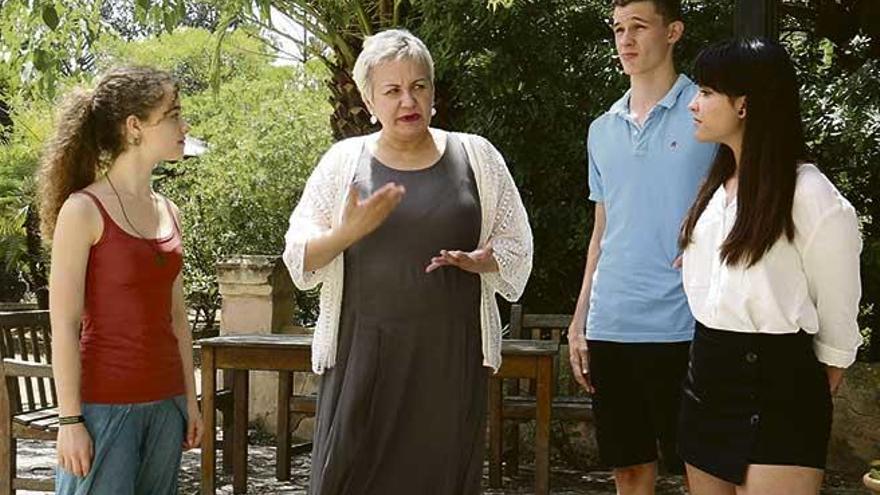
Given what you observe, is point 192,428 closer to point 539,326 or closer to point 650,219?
point 650,219

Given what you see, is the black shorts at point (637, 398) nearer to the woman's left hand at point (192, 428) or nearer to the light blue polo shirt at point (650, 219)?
the light blue polo shirt at point (650, 219)

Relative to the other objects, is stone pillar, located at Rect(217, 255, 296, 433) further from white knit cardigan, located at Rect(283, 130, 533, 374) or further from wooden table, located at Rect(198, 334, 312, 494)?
white knit cardigan, located at Rect(283, 130, 533, 374)

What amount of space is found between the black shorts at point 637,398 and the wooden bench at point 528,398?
265 centimetres

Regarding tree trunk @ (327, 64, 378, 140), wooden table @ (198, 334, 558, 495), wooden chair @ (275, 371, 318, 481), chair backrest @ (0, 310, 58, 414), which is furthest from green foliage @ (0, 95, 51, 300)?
chair backrest @ (0, 310, 58, 414)

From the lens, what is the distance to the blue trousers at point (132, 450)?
2.98m

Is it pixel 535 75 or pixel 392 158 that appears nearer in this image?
pixel 392 158

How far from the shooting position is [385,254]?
3.10 m

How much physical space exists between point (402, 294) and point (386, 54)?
0.61 meters

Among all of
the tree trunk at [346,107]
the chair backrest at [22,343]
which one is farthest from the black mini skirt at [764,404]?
the tree trunk at [346,107]

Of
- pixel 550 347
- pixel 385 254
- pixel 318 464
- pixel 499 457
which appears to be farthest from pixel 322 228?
pixel 499 457

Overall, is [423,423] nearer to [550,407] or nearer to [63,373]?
[63,373]

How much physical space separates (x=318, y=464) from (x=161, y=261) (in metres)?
0.66

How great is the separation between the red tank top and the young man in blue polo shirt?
4.17 ft

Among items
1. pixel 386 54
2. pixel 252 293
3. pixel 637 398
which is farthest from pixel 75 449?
pixel 252 293
